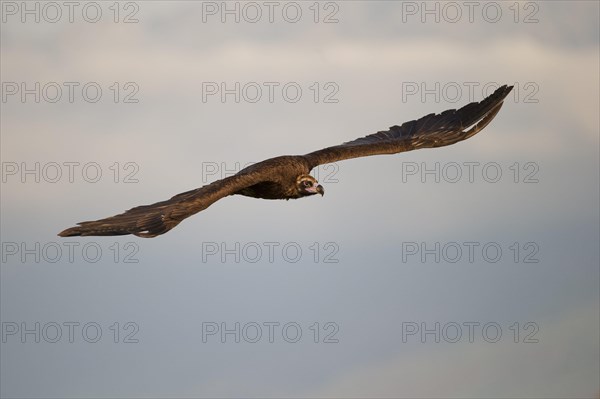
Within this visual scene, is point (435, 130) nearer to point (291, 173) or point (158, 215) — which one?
point (291, 173)

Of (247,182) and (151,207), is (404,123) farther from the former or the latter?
(151,207)

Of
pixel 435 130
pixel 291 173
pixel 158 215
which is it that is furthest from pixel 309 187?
pixel 435 130

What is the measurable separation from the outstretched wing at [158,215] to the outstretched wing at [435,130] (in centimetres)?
568

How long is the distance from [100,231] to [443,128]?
11.8m

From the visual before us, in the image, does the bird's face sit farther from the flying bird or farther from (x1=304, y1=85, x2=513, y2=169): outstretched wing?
(x1=304, y1=85, x2=513, y2=169): outstretched wing

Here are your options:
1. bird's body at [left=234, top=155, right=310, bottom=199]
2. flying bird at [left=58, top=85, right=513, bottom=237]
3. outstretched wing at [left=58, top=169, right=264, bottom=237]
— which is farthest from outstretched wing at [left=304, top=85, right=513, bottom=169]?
outstretched wing at [left=58, top=169, right=264, bottom=237]

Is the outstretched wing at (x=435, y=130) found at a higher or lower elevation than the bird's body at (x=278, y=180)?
higher

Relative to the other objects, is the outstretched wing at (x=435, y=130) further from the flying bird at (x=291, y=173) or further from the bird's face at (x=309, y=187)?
the bird's face at (x=309, y=187)

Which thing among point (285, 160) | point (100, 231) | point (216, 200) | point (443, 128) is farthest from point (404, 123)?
point (100, 231)

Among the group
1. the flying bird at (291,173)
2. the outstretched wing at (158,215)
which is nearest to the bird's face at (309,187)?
the flying bird at (291,173)

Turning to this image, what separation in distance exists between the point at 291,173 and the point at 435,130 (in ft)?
19.6

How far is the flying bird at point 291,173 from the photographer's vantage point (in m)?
22.3

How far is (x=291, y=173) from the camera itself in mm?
26359

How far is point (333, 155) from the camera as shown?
28.2 meters
